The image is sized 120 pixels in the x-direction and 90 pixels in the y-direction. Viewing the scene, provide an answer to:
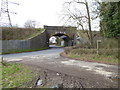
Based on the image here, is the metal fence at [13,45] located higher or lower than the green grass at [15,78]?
higher

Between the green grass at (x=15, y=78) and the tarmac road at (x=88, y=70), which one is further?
the tarmac road at (x=88, y=70)

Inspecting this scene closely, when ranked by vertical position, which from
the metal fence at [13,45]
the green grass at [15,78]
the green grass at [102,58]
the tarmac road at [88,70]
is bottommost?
the tarmac road at [88,70]

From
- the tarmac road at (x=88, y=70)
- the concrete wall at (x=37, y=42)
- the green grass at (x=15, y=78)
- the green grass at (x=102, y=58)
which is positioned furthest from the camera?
the concrete wall at (x=37, y=42)

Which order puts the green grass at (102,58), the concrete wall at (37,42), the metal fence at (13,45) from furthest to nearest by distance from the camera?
the concrete wall at (37,42) → the metal fence at (13,45) → the green grass at (102,58)

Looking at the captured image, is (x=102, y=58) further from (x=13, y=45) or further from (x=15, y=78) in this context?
(x=13, y=45)

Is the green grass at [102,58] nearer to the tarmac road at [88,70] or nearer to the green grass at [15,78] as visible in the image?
the tarmac road at [88,70]

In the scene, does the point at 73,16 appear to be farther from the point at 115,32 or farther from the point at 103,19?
the point at 115,32

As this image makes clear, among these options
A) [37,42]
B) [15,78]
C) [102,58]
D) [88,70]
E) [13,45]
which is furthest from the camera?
[37,42]

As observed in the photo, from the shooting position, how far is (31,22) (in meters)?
46.6

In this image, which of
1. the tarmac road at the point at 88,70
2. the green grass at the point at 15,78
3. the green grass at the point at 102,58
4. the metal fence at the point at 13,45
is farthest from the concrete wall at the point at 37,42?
the green grass at the point at 15,78

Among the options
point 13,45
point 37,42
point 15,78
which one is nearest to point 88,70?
point 15,78

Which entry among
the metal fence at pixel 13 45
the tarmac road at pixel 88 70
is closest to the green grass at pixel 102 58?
the tarmac road at pixel 88 70

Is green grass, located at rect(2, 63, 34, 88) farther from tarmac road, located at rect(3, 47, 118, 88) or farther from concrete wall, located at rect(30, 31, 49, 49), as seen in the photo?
concrete wall, located at rect(30, 31, 49, 49)

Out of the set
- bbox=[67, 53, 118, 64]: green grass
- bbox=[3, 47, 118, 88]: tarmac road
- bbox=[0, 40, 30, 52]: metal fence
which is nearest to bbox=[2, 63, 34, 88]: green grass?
bbox=[3, 47, 118, 88]: tarmac road
